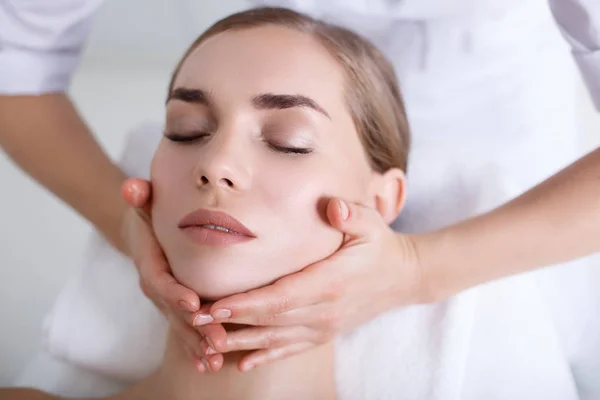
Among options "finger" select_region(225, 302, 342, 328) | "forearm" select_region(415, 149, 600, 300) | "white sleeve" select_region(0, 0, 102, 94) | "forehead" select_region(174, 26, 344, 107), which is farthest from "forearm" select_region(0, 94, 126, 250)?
"forearm" select_region(415, 149, 600, 300)

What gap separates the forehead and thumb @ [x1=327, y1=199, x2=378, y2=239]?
141mm

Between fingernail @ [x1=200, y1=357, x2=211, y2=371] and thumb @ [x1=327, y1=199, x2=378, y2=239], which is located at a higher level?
thumb @ [x1=327, y1=199, x2=378, y2=239]

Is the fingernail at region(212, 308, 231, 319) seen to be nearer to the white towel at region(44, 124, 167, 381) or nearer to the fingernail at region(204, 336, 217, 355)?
the fingernail at region(204, 336, 217, 355)

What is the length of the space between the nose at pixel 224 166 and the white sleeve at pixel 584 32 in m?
0.46

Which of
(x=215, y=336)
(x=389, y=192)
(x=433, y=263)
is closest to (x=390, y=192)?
(x=389, y=192)

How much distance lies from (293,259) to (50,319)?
1.85ft

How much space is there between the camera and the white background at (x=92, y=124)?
4.61 feet

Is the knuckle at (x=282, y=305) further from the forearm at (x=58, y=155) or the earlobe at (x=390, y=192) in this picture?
the forearm at (x=58, y=155)

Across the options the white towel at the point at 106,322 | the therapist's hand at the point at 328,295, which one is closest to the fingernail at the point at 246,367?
the therapist's hand at the point at 328,295

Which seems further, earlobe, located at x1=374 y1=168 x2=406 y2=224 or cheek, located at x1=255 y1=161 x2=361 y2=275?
earlobe, located at x1=374 y1=168 x2=406 y2=224

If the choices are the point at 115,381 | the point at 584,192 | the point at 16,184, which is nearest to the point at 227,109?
the point at 584,192

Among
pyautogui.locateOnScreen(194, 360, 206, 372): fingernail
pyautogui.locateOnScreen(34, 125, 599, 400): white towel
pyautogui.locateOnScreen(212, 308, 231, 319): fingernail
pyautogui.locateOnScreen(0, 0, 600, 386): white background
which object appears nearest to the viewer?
pyautogui.locateOnScreen(212, 308, 231, 319): fingernail

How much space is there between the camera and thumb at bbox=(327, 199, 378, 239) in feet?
2.31

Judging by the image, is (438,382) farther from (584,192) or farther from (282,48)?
(282,48)
